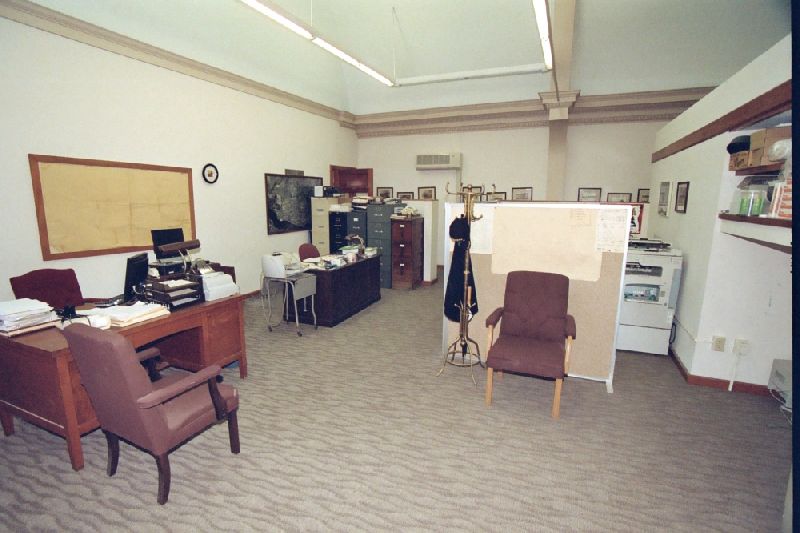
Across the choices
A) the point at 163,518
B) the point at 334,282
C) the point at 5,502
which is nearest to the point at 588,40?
the point at 334,282

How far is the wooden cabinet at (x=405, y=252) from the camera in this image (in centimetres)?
723

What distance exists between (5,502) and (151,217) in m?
3.48

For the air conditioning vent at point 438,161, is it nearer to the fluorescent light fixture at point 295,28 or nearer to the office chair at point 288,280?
the fluorescent light fixture at point 295,28

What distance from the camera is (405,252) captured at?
730 centimetres

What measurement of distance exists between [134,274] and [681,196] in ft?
18.5

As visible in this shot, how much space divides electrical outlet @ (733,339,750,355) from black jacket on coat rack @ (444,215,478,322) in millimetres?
2287

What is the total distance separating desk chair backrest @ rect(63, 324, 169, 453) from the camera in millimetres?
1897

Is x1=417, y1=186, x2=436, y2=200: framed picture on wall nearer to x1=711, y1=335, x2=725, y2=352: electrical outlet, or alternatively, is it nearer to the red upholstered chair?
the red upholstered chair

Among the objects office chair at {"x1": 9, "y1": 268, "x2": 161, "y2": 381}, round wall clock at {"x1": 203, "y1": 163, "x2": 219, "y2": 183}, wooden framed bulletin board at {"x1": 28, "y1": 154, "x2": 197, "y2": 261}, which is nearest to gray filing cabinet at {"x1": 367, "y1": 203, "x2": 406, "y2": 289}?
round wall clock at {"x1": 203, "y1": 163, "x2": 219, "y2": 183}

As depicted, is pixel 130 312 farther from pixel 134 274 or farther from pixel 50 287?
pixel 50 287

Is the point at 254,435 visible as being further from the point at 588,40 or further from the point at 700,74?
the point at 700,74

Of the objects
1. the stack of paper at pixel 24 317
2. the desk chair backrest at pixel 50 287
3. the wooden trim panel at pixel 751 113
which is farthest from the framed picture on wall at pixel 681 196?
the desk chair backrest at pixel 50 287

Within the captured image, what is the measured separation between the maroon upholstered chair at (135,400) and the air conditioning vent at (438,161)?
7118 millimetres

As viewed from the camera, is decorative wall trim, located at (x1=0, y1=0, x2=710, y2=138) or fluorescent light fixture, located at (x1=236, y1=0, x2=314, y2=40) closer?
fluorescent light fixture, located at (x1=236, y1=0, x2=314, y2=40)
